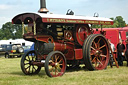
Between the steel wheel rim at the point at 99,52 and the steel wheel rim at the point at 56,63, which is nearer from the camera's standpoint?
the steel wheel rim at the point at 56,63

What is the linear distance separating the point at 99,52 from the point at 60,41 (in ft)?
5.64

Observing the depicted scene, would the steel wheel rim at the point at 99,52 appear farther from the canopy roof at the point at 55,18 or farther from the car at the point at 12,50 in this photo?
the car at the point at 12,50

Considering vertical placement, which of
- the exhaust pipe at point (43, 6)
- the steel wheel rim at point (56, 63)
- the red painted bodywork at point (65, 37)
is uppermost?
the exhaust pipe at point (43, 6)

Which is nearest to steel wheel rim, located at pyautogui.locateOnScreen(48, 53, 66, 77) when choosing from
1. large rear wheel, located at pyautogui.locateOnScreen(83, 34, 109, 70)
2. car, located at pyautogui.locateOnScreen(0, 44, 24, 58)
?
large rear wheel, located at pyautogui.locateOnScreen(83, 34, 109, 70)

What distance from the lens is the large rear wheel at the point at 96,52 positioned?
9891 mm

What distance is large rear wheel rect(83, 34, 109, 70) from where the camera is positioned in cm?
989

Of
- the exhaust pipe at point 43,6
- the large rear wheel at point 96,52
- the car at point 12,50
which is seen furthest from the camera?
the car at point 12,50

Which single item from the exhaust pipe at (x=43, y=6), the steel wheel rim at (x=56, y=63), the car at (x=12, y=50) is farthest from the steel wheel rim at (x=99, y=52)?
the car at (x=12, y=50)

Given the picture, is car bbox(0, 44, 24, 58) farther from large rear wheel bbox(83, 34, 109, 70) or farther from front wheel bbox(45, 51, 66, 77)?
front wheel bbox(45, 51, 66, 77)

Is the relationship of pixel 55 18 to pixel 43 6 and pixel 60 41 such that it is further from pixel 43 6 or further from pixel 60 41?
pixel 43 6

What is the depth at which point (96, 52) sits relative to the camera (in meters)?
10.4

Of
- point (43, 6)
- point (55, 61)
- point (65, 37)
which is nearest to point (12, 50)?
point (43, 6)

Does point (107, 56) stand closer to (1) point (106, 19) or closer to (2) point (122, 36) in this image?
(1) point (106, 19)

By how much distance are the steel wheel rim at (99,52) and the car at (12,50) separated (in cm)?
1545
